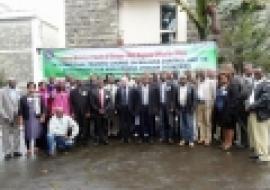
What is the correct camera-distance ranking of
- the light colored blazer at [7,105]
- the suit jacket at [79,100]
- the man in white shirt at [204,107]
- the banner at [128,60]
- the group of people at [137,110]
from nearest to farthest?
the light colored blazer at [7,105] → the group of people at [137,110] → the man in white shirt at [204,107] → the suit jacket at [79,100] → the banner at [128,60]

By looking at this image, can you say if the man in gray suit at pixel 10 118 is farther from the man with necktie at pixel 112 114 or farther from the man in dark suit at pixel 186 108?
the man in dark suit at pixel 186 108

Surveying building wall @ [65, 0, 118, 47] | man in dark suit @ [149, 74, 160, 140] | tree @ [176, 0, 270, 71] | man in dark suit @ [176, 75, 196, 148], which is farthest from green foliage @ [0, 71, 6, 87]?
tree @ [176, 0, 270, 71]

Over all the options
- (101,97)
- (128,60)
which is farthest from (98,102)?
(128,60)

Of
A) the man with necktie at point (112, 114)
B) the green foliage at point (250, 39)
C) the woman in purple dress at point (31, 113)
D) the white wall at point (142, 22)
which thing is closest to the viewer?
the woman in purple dress at point (31, 113)

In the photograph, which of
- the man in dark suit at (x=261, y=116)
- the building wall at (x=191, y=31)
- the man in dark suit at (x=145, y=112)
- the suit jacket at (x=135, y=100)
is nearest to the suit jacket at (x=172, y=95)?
the man in dark suit at (x=145, y=112)

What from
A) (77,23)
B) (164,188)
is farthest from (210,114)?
(77,23)

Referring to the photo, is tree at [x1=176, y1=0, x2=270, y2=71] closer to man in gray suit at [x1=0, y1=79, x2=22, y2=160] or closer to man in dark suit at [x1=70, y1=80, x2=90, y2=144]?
man in dark suit at [x1=70, y1=80, x2=90, y2=144]

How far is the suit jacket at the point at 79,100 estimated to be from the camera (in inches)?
677

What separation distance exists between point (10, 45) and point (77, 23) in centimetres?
365

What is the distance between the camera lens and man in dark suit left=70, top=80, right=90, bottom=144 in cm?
1722

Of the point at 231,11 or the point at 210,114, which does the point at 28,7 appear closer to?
the point at 231,11

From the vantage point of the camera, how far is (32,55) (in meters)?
20.2

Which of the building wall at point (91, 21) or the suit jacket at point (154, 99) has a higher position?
the building wall at point (91, 21)

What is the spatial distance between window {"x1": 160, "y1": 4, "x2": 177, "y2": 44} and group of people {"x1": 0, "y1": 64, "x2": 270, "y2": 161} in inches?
216
